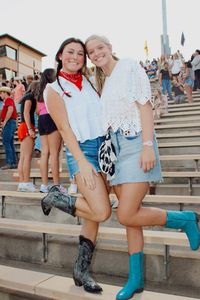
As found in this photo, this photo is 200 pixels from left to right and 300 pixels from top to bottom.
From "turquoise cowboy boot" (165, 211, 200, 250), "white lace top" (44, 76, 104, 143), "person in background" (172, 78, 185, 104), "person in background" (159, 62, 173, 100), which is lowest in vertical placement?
"turquoise cowboy boot" (165, 211, 200, 250)

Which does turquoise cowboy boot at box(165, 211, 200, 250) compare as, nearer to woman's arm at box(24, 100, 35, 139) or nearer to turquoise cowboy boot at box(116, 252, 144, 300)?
turquoise cowboy boot at box(116, 252, 144, 300)

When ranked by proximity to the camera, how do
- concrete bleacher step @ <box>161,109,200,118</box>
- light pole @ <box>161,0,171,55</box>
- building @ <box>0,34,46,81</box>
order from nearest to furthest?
concrete bleacher step @ <box>161,109,200,118</box>, light pole @ <box>161,0,171,55</box>, building @ <box>0,34,46,81</box>

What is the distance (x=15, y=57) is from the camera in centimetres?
4069

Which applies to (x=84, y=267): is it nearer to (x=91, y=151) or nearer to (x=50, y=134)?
(x=91, y=151)

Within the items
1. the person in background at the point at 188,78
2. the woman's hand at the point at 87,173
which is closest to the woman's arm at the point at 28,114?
the woman's hand at the point at 87,173

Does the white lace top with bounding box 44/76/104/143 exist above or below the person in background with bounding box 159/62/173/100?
below

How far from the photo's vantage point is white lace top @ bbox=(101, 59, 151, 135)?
206cm

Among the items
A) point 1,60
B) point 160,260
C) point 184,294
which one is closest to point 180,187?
point 160,260

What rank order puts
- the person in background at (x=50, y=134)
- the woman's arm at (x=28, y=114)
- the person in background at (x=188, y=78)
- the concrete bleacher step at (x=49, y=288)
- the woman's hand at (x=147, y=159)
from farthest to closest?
the person in background at (x=188, y=78), the woman's arm at (x=28, y=114), the person in background at (x=50, y=134), the concrete bleacher step at (x=49, y=288), the woman's hand at (x=147, y=159)

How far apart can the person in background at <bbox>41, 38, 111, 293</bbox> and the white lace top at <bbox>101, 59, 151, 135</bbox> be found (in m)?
0.13

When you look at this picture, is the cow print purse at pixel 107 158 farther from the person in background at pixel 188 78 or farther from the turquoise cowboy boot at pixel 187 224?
the person in background at pixel 188 78

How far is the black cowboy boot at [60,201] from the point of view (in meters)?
2.21

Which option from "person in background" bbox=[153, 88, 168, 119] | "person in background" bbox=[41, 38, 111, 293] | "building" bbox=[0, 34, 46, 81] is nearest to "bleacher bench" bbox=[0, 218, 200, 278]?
"person in background" bbox=[41, 38, 111, 293]

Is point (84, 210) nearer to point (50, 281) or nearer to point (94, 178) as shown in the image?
point (94, 178)
